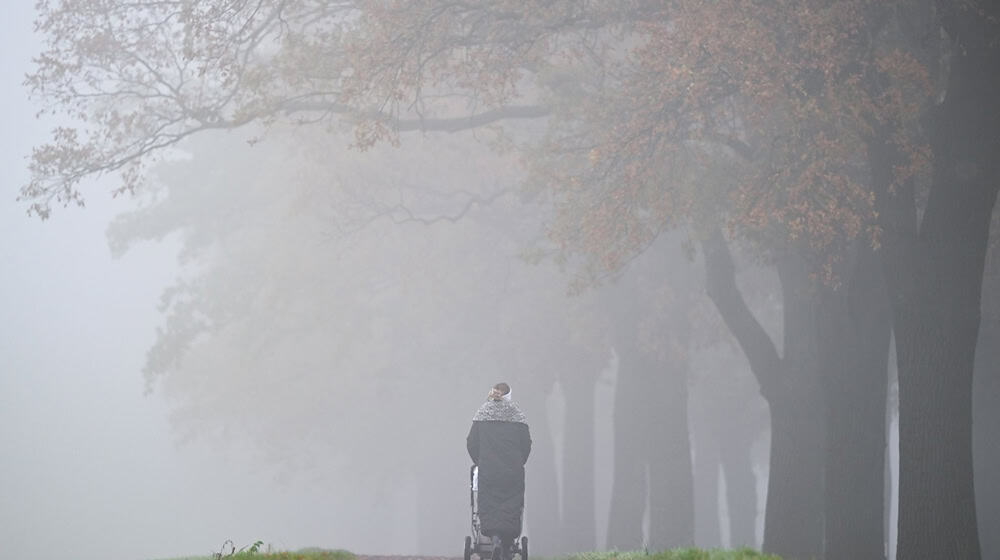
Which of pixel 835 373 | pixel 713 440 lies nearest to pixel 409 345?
pixel 713 440

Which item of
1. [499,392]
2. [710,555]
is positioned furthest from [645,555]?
[499,392]

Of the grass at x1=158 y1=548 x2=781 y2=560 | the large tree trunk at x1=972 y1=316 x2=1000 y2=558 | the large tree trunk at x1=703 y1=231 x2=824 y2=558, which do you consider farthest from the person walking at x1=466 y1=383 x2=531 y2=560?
the large tree trunk at x1=972 y1=316 x2=1000 y2=558

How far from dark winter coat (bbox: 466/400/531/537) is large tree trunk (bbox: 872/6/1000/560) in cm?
441

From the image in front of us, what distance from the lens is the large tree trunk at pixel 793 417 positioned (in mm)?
18062

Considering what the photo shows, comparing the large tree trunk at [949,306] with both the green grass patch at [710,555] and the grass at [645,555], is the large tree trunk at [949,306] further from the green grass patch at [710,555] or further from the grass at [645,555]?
the green grass patch at [710,555]

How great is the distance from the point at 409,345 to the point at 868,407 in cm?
2473

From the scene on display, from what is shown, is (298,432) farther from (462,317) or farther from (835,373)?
(835,373)

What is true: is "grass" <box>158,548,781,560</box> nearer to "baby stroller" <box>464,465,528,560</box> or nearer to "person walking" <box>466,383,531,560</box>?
"baby stroller" <box>464,465,528,560</box>

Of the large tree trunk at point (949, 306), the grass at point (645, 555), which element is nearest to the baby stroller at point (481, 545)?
the grass at point (645, 555)

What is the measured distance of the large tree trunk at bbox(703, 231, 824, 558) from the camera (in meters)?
18.1

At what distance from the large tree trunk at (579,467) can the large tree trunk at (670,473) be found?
5.46m

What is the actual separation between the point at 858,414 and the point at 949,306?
2.72m

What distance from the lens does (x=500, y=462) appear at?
1263 centimetres

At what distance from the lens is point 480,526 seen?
12625 millimetres
